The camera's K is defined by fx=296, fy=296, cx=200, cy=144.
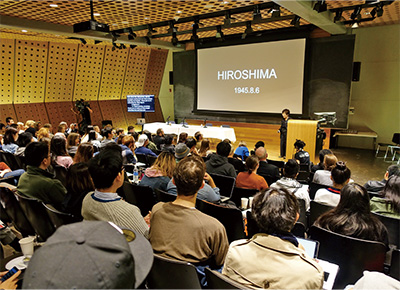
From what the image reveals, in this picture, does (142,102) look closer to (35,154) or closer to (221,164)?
(221,164)

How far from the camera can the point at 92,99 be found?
13398 millimetres

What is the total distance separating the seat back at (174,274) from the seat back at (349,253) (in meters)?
1.14

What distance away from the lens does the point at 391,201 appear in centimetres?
284

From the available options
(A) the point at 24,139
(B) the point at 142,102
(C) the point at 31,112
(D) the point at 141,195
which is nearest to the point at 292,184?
(D) the point at 141,195

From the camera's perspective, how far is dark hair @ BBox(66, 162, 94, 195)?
2717mm

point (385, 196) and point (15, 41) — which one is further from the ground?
point (15, 41)

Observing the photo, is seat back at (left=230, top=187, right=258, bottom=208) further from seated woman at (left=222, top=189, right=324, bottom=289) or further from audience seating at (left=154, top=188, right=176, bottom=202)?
seated woman at (left=222, top=189, right=324, bottom=289)

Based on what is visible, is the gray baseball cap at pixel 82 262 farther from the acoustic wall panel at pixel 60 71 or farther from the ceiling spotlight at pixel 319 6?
the acoustic wall panel at pixel 60 71

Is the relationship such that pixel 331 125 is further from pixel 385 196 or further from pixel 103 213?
pixel 103 213

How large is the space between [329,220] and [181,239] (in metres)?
1.28

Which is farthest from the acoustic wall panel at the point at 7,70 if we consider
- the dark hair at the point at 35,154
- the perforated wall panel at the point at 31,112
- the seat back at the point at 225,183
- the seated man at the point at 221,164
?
the seat back at the point at 225,183

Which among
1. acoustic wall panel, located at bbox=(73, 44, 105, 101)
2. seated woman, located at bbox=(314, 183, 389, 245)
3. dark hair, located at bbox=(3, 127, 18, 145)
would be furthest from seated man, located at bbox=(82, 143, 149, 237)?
acoustic wall panel, located at bbox=(73, 44, 105, 101)

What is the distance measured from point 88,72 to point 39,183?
11.1 m

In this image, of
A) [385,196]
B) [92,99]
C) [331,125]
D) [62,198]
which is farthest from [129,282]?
[92,99]
